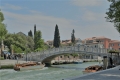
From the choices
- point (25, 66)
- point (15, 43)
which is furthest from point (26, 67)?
point (15, 43)

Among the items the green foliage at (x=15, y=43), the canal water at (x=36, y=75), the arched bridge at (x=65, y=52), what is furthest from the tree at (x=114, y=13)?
the green foliage at (x=15, y=43)

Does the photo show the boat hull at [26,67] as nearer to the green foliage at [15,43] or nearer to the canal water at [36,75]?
the canal water at [36,75]

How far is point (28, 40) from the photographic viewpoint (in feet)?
174

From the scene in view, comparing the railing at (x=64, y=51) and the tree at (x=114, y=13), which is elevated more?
the tree at (x=114, y=13)

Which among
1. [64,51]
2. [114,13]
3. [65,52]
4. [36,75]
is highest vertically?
[114,13]

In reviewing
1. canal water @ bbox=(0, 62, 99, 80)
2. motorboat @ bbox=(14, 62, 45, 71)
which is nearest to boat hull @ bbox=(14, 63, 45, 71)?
motorboat @ bbox=(14, 62, 45, 71)

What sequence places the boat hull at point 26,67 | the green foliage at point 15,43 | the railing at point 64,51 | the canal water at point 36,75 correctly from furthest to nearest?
the green foliage at point 15,43, the railing at point 64,51, the boat hull at point 26,67, the canal water at point 36,75

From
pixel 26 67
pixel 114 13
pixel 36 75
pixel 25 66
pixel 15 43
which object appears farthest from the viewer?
pixel 15 43

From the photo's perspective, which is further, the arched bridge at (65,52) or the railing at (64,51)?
the railing at (64,51)

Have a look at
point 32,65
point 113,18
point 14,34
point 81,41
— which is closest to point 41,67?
point 32,65

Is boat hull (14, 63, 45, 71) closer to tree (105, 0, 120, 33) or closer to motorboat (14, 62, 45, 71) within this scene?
motorboat (14, 62, 45, 71)

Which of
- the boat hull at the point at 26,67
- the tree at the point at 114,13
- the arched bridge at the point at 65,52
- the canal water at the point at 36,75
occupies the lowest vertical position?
the canal water at the point at 36,75

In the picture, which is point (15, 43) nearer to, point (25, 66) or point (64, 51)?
point (64, 51)

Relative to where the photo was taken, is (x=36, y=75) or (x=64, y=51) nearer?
(x=36, y=75)
